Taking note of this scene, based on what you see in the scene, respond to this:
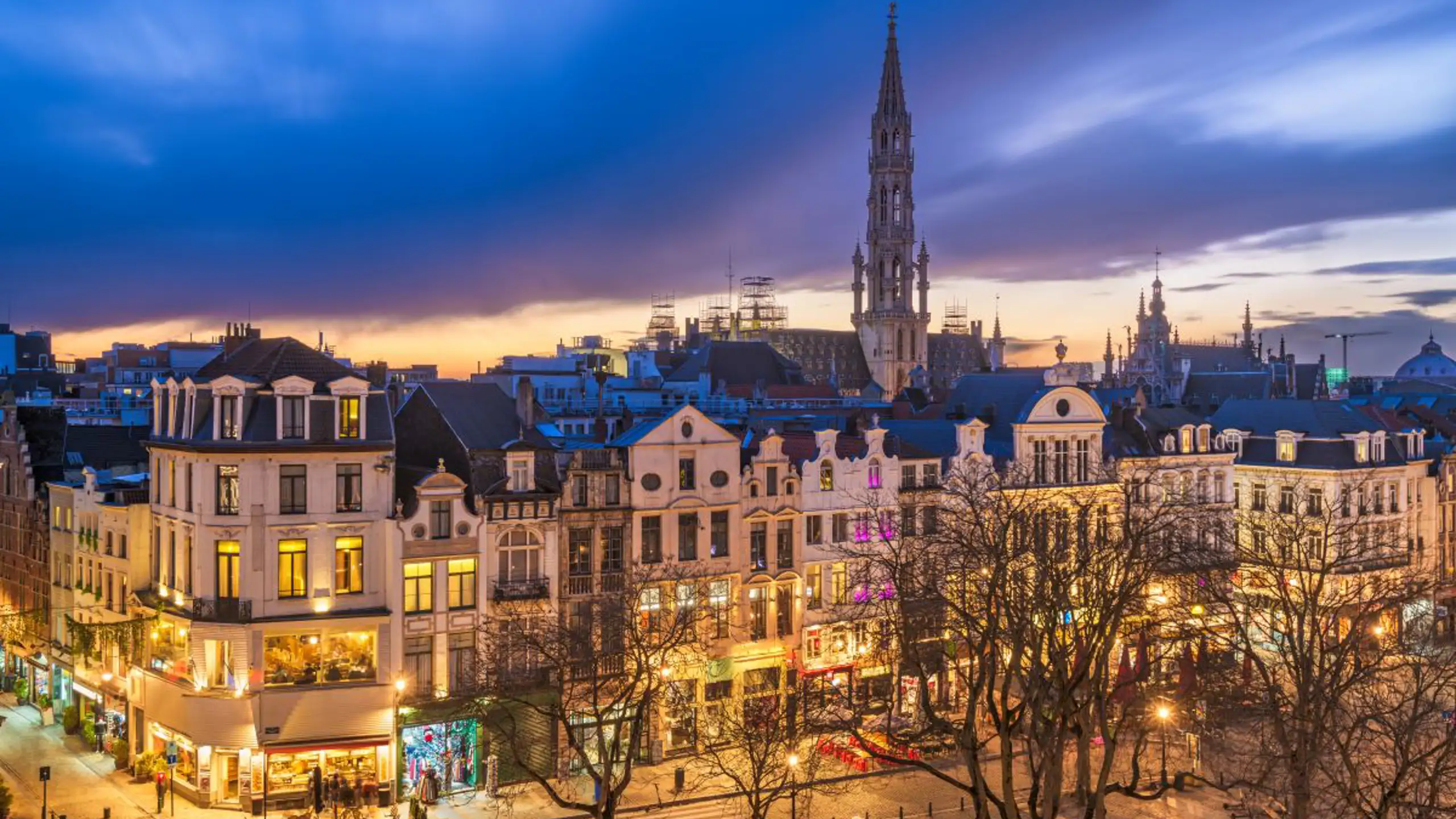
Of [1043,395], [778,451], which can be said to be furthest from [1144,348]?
[778,451]

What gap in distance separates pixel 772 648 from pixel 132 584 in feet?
86.8

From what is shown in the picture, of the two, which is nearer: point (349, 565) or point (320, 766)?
point (320, 766)

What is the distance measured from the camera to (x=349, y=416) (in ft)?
160

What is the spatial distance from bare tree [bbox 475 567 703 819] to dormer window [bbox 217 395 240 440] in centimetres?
1174

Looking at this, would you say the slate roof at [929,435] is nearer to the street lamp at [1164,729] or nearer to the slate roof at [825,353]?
the street lamp at [1164,729]

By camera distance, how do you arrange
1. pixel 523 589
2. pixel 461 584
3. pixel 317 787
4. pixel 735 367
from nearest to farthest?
pixel 317 787, pixel 461 584, pixel 523 589, pixel 735 367

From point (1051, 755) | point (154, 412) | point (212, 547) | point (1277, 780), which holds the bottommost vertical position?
point (1277, 780)

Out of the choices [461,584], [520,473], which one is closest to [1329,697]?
[520,473]

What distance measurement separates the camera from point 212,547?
1847 inches

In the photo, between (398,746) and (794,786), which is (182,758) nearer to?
(398,746)

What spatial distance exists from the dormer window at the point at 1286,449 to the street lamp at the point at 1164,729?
3046 cm

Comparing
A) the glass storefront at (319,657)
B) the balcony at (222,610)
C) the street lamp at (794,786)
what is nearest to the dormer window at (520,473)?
the glass storefront at (319,657)

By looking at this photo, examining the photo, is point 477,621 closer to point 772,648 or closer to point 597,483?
point 597,483

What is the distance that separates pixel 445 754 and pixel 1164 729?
2763 centimetres
